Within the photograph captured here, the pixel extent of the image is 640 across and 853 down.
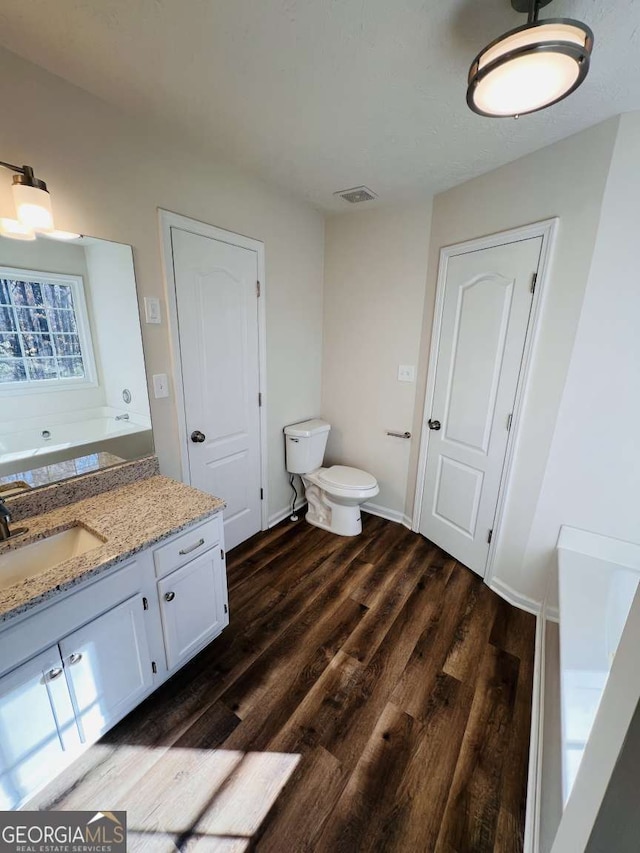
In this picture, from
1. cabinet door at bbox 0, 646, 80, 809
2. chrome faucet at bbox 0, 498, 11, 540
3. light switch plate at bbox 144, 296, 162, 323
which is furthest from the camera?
light switch plate at bbox 144, 296, 162, 323

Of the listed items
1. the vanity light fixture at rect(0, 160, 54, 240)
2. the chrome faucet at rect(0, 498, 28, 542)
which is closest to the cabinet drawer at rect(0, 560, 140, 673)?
the chrome faucet at rect(0, 498, 28, 542)

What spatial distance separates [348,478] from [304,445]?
1.41 feet

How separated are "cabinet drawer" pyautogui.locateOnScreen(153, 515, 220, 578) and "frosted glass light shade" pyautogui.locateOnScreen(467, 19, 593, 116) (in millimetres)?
1816

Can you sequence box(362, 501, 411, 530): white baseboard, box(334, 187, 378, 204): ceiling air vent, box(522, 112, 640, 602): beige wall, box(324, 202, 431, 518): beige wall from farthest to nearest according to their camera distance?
box(362, 501, 411, 530): white baseboard < box(324, 202, 431, 518): beige wall < box(334, 187, 378, 204): ceiling air vent < box(522, 112, 640, 602): beige wall

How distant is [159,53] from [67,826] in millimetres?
2539

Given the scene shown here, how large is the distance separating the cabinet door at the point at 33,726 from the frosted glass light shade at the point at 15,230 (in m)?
1.46

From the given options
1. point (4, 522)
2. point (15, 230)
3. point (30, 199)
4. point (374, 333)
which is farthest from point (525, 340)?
point (4, 522)

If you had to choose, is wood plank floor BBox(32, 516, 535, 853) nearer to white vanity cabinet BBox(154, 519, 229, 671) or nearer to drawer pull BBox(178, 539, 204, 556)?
white vanity cabinet BBox(154, 519, 229, 671)

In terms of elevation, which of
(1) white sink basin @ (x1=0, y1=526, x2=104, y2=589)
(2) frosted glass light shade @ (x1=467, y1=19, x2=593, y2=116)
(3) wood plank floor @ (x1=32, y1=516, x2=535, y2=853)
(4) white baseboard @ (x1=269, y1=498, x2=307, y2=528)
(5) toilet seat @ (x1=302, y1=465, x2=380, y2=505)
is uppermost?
(2) frosted glass light shade @ (x1=467, y1=19, x2=593, y2=116)

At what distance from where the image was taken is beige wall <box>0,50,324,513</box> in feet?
4.15

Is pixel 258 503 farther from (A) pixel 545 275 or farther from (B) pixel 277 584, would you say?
(A) pixel 545 275

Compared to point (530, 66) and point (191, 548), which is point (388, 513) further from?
point (530, 66)

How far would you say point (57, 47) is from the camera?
3.80 feet

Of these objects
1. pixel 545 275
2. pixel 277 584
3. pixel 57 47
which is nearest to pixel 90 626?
pixel 277 584
